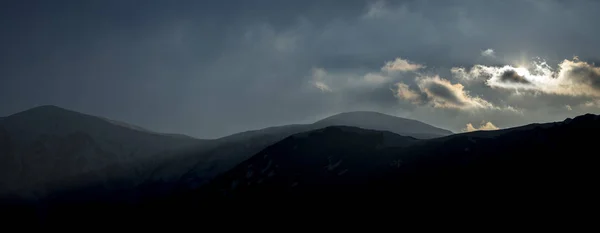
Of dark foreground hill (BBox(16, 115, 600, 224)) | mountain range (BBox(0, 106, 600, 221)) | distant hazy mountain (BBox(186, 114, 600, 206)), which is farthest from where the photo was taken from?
mountain range (BBox(0, 106, 600, 221))

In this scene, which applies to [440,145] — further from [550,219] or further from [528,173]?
[550,219]

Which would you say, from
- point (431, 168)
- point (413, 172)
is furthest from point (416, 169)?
point (431, 168)

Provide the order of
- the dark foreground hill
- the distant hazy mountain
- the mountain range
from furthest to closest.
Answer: the mountain range, the distant hazy mountain, the dark foreground hill

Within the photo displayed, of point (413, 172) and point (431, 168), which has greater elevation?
point (431, 168)

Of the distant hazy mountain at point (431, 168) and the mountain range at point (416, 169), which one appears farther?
the mountain range at point (416, 169)

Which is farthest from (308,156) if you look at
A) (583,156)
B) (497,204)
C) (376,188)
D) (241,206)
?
(583,156)

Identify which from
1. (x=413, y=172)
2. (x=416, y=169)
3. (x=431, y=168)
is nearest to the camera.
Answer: (x=431, y=168)

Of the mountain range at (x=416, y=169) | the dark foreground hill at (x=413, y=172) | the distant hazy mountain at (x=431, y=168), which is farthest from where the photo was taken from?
the mountain range at (x=416, y=169)

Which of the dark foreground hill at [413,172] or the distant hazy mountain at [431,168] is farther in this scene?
the distant hazy mountain at [431,168]

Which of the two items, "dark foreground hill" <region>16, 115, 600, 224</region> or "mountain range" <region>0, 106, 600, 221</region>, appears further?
"mountain range" <region>0, 106, 600, 221</region>

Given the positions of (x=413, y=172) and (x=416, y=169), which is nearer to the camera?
(x=413, y=172)

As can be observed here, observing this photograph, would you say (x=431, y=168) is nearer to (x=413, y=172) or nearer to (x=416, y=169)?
(x=416, y=169)

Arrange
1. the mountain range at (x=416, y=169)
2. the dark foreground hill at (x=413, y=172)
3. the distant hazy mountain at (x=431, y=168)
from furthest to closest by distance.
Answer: the mountain range at (x=416, y=169), the distant hazy mountain at (x=431, y=168), the dark foreground hill at (x=413, y=172)

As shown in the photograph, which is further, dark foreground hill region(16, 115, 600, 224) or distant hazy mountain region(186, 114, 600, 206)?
distant hazy mountain region(186, 114, 600, 206)
